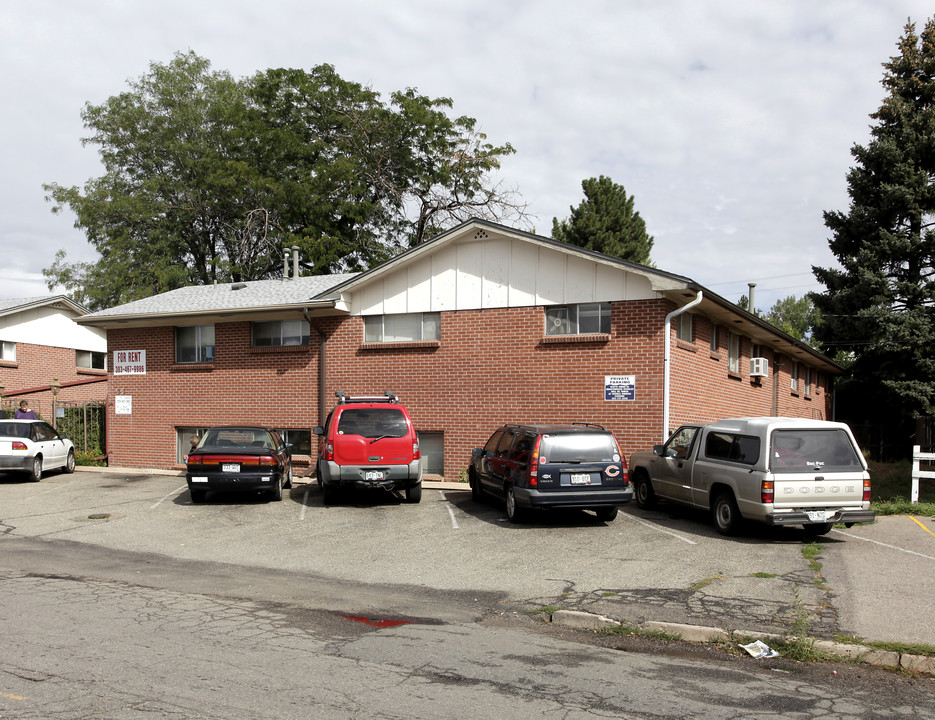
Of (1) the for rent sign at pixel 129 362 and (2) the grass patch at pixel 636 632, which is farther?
(1) the for rent sign at pixel 129 362

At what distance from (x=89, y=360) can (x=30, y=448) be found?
16623mm

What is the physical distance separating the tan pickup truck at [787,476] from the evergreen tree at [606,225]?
3194 cm

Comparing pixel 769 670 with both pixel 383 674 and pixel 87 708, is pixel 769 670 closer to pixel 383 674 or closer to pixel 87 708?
pixel 383 674

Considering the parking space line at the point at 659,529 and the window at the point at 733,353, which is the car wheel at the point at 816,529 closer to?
the parking space line at the point at 659,529

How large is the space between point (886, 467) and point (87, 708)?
26856mm

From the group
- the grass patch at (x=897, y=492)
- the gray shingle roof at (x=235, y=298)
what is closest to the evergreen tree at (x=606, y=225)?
the grass patch at (x=897, y=492)

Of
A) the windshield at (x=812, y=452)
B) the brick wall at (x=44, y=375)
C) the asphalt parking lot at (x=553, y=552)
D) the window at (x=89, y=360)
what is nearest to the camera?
the asphalt parking lot at (x=553, y=552)

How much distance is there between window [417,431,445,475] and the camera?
62.0 feet

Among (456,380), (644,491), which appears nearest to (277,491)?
(456,380)

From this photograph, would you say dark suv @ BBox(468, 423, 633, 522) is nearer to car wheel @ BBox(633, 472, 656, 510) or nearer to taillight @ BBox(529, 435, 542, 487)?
taillight @ BBox(529, 435, 542, 487)

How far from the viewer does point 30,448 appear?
19062 millimetres

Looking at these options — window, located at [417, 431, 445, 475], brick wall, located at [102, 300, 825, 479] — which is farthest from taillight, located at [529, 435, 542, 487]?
window, located at [417, 431, 445, 475]

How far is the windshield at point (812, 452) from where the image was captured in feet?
36.1

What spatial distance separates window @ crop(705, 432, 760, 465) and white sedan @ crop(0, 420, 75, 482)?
1579 cm
